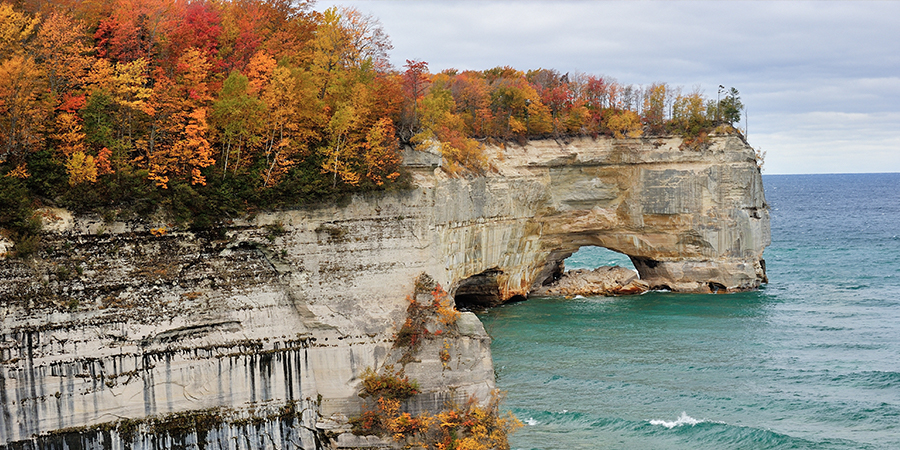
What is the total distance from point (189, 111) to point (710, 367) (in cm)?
2661

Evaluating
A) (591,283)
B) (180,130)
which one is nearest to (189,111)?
(180,130)

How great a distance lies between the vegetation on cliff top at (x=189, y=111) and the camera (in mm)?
25672

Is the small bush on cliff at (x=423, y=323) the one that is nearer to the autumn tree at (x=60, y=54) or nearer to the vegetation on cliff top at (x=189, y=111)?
the vegetation on cliff top at (x=189, y=111)

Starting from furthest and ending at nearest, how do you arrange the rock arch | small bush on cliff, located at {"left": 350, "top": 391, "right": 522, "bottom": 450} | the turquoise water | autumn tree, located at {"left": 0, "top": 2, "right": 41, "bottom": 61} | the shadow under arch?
the rock arch, the shadow under arch, the turquoise water, small bush on cliff, located at {"left": 350, "top": 391, "right": 522, "bottom": 450}, autumn tree, located at {"left": 0, "top": 2, "right": 41, "bottom": 61}

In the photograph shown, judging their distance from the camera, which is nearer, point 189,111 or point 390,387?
point 390,387

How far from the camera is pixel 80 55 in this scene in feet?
94.9

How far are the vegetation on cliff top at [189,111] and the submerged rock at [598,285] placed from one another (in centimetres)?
2291

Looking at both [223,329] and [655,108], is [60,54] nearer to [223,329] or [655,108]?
[223,329]

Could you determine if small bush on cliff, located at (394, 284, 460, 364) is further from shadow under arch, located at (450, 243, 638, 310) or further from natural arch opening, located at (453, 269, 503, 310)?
natural arch opening, located at (453, 269, 503, 310)

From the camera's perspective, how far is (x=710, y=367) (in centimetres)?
3819

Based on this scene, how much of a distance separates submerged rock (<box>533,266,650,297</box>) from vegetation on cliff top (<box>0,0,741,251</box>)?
22.9 metres

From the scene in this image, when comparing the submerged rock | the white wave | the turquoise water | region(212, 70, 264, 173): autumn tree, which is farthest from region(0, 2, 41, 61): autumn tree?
the submerged rock

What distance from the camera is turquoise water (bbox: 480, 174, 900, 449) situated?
98.9ft

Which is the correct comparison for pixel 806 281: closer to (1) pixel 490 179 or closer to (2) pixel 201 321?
(1) pixel 490 179
